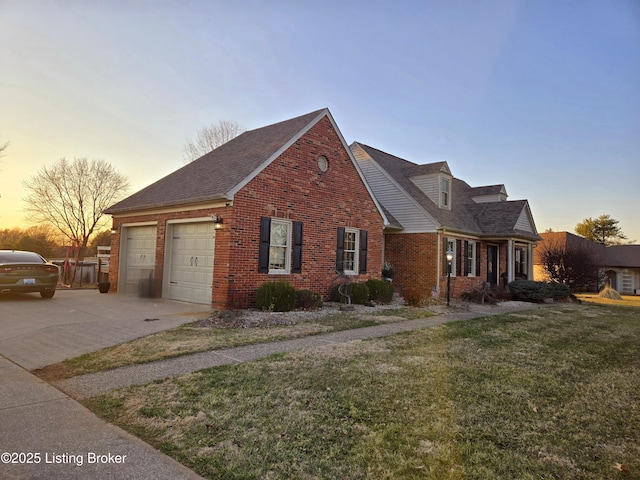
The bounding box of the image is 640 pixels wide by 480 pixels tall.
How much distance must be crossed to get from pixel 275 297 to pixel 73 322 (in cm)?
449

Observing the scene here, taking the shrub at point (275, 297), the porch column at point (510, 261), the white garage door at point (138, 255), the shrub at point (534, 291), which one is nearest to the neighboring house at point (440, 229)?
the porch column at point (510, 261)

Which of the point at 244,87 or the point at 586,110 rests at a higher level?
the point at 244,87

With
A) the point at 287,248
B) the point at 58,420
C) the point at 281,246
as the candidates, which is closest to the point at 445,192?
the point at 287,248

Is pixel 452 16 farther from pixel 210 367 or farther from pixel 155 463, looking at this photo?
pixel 155 463

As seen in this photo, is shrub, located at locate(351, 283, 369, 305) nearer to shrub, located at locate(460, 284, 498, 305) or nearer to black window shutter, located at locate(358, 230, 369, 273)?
black window shutter, located at locate(358, 230, 369, 273)

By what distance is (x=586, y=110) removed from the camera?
8.88m

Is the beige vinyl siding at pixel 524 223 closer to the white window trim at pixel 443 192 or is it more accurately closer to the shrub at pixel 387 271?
the white window trim at pixel 443 192

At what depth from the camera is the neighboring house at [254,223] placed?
34.4 feet

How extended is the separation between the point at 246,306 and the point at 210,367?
211 inches

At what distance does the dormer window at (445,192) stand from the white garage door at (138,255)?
43.4 feet

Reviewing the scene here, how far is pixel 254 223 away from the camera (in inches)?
423

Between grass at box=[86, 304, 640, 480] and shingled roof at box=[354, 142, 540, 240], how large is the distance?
1142cm

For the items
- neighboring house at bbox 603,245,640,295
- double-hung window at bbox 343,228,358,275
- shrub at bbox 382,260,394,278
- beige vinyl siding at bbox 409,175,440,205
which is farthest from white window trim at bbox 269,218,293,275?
neighboring house at bbox 603,245,640,295

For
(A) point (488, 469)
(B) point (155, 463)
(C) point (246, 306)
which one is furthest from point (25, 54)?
(A) point (488, 469)
